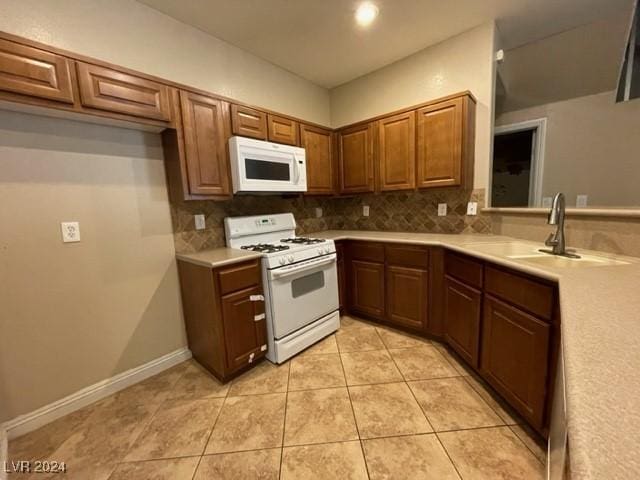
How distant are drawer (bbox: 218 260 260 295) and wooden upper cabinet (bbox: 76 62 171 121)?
112 centimetres

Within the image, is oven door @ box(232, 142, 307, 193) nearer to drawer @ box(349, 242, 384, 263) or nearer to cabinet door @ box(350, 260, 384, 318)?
drawer @ box(349, 242, 384, 263)

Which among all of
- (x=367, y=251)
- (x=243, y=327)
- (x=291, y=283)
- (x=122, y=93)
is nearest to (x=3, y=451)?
(x=243, y=327)

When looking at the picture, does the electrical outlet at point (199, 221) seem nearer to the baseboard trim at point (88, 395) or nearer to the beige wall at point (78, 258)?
the beige wall at point (78, 258)

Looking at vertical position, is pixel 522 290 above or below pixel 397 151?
below

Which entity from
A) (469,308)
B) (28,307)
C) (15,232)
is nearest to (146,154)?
(15,232)

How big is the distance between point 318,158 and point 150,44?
5.44 feet

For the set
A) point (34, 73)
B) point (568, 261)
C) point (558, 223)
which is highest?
point (34, 73)

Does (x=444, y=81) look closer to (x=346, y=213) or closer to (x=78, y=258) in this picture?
(x=346, y=213)

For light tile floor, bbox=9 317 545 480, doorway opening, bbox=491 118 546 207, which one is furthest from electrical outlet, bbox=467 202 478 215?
light tile floor, bbox=9 317 545 480

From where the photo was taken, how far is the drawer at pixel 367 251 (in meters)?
2.54

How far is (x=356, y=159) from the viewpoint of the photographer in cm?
296

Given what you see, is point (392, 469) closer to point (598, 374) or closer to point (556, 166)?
point (598, 374)

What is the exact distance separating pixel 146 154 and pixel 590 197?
4.07 m

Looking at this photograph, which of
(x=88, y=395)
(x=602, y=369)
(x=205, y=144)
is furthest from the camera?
(x=205, y=144)
